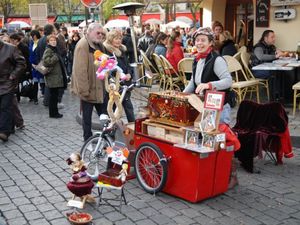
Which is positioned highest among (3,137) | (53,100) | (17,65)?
(17,65)

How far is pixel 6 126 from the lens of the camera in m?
7.68

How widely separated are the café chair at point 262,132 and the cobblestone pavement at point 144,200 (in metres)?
0.21

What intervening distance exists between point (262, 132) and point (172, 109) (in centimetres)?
155

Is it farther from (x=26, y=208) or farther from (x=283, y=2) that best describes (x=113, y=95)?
(x=283, y=2)

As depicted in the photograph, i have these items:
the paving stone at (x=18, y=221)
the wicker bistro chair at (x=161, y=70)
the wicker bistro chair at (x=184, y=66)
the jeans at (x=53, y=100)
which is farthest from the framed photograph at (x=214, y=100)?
the wicker bistro chair at (x=161, y=70)

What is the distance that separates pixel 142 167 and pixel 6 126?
131 inches

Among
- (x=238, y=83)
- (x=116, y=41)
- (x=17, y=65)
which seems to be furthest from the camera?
(x=238, y=83)

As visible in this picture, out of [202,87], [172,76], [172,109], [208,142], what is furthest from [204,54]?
[172,76]

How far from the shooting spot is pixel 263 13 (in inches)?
435

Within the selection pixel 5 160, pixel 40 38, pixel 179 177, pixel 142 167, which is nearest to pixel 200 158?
pixel 179 177

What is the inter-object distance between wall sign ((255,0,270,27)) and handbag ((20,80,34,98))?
5.74 m

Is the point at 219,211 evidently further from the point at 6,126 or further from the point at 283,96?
the point at 283,96

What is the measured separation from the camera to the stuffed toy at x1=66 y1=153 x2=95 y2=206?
456 centimetres

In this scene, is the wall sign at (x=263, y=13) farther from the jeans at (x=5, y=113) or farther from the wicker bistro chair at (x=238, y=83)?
the jeans at (x=5, y=113)
